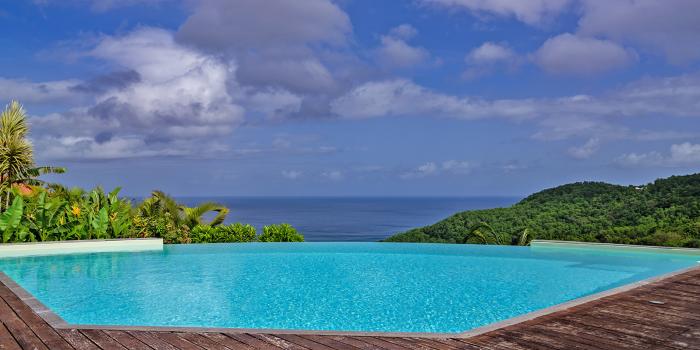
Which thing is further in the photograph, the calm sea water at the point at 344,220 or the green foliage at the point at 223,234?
the calm sea water at the point at 344,220

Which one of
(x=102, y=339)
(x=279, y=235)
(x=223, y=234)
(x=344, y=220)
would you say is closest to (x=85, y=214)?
(x=223, y=234)

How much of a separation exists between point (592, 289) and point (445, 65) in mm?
12899

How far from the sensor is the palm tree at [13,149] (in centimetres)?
1314

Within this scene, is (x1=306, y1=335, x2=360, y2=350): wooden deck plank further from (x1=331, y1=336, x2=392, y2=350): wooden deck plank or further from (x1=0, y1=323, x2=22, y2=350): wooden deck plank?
(x1=0, y1=323, x2=22, y2=350): wooden deck plank

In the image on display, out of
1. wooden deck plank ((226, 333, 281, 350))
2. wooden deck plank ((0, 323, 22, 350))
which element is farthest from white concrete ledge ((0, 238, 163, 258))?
wooden deck plank ((226, 333, 281, 350))

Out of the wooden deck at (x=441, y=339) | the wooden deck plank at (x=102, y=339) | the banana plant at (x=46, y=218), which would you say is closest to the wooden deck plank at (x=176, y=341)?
the wooden deck at (x=441, y=339)

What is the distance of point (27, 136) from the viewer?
1412 cm

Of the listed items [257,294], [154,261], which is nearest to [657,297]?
[257,294]

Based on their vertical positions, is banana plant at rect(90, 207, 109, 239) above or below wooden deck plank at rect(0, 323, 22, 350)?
above

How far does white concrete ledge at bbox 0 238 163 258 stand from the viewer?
11375mm

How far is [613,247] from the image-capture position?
12.9 m

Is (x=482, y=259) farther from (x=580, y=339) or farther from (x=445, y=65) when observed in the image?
(x=445, y=65)

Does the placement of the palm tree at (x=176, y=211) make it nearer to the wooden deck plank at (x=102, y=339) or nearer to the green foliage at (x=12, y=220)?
the green foliage at (x=12, y=220)

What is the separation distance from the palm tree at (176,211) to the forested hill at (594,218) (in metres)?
7.40
